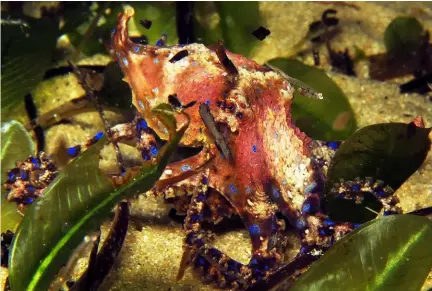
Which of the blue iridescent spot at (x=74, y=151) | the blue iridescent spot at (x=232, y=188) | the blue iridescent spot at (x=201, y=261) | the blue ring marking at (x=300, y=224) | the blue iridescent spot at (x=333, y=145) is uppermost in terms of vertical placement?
the blue iridescent spot at (x=232, y=188)

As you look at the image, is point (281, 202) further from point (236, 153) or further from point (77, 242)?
point (77, 242)

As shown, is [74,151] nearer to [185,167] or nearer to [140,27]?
[185,167]

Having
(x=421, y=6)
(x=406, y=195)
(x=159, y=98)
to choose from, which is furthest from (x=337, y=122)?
(x=421, y=6)

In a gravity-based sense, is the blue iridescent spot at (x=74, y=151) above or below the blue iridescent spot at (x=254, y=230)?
above

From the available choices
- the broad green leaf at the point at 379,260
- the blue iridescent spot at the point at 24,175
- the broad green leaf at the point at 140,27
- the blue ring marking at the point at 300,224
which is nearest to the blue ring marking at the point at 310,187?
the blue ring marking at the point at 300,224

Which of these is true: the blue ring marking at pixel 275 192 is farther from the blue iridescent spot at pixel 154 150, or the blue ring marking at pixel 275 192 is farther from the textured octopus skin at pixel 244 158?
the blue iridescent spot at pixel 154 150

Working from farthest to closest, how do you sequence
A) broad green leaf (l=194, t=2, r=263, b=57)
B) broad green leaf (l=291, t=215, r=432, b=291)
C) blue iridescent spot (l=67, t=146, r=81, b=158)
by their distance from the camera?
broad green leaf (l=194, t=2, r=263, b=57) → blue iridescent spot (l=67, t=146, r=81, b=158) → broad green leaf (l=291, t=215, r=432, b=291)

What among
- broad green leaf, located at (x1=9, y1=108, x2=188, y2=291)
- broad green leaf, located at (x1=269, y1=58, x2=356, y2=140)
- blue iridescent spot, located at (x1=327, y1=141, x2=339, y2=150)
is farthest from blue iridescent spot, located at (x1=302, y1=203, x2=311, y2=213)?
broad green leaf, located at (x1=9, y1=108, x2=188, y2=291)

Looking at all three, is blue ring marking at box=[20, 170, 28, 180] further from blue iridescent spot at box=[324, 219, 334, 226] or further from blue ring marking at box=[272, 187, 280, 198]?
blue iridescent spot at box=[324, 219, 334, 226]
